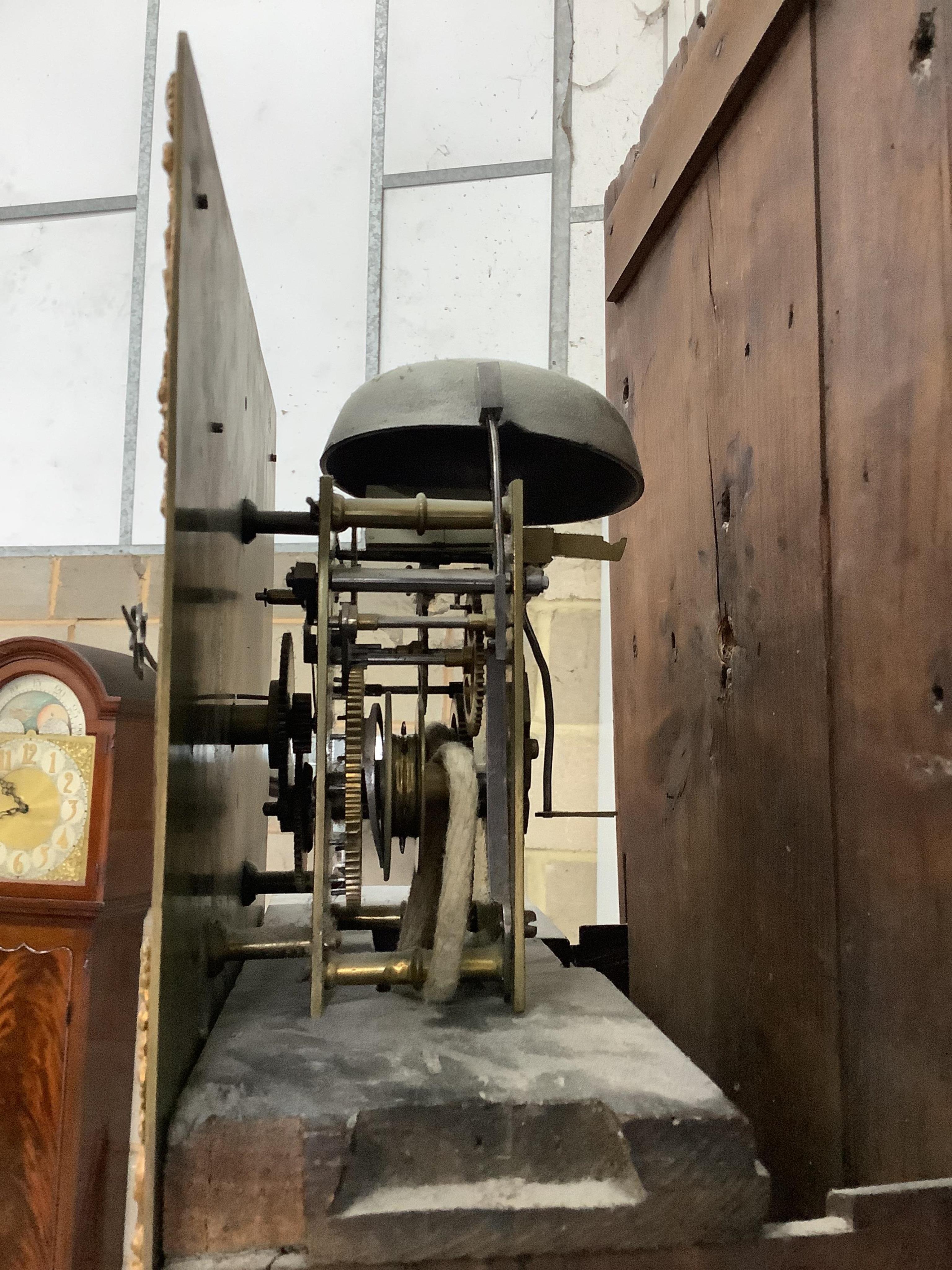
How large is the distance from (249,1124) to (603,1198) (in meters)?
0.27

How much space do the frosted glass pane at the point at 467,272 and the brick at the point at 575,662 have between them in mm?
654

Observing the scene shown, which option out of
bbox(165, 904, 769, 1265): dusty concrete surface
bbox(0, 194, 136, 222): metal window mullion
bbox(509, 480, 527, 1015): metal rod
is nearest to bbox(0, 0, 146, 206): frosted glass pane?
bbox(0, 194, 136, 222): metal window mullion

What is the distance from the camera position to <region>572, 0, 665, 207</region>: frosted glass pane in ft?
7.20

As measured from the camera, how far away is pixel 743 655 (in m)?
1.04

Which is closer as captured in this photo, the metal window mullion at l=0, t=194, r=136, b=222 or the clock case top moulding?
the clock case top moulding

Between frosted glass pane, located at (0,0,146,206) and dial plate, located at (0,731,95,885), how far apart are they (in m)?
1.70

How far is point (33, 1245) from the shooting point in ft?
4.53

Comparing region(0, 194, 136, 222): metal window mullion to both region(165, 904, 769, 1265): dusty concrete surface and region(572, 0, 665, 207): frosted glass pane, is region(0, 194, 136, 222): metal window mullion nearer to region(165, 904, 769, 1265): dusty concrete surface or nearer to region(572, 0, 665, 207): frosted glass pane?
region(572, 0, 665, 207): frosted glass pane

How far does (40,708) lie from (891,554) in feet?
4.24

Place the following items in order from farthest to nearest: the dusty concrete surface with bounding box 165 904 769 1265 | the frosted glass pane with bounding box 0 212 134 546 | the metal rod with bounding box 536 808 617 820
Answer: the frosted glass pane with bounding box 0 212 134 546 → the metal rod with bounding box 536 808 617 820 → the dusty concrete surface with bounding box 165 904 769 1265

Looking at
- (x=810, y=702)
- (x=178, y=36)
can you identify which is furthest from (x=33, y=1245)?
(x=178, y=36)

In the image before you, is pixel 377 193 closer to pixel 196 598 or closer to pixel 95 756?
pixel 95 756

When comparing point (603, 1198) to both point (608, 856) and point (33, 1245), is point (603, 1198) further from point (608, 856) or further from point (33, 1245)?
point (608, 856)

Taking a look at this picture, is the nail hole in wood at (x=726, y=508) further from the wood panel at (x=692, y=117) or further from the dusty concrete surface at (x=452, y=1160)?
the dusty concrete surface at (x=452, y=1160)
